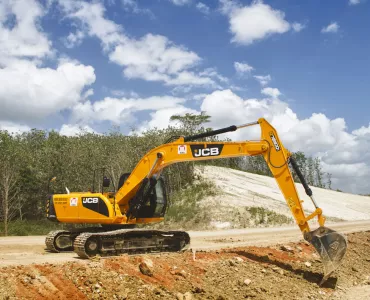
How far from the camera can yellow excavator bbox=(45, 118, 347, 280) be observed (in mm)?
12741

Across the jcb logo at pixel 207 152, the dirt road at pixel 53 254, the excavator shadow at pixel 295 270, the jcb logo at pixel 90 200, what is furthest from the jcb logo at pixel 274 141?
the jcb logo at pixel 90 200

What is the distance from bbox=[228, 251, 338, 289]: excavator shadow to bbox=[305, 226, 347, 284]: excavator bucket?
35.8 inches

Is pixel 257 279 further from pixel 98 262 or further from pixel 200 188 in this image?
pixel 200 188

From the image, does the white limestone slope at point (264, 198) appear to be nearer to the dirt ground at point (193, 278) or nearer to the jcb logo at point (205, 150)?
the dirt ground at point (193, 278)

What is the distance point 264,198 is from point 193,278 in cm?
3607

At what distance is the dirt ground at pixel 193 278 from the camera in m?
A: 9.33

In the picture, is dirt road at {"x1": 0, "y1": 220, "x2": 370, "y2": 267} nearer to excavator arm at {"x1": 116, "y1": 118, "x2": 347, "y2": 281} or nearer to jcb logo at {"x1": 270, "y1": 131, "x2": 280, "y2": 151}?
excavator arm at {"x1": 116, "y1": 118, "x2": 347, "y2": 281}

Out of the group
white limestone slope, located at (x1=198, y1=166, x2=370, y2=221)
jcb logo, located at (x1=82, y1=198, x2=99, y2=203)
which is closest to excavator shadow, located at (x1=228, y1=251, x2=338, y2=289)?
jcb logo, located at (x1=82, y1=198, x2=99, y2=203)

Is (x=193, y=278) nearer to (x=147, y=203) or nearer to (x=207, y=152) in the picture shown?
(x=207, y=152)

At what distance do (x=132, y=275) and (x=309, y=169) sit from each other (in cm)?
10925

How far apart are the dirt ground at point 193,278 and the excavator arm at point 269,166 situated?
4.41ft

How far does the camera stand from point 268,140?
13.1 meters

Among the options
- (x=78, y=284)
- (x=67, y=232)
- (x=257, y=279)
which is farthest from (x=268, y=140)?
(x=67, y=232)

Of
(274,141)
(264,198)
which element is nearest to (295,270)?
(274,141)
